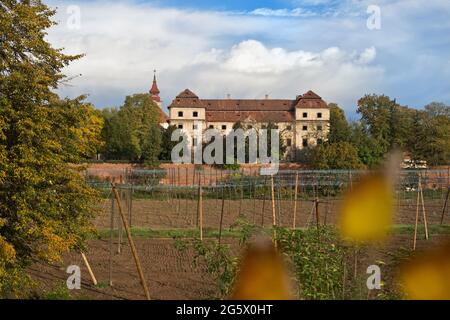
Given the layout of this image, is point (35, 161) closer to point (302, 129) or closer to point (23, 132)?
point (23, 132)

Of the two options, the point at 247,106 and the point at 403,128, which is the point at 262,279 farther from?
the point at 247,106

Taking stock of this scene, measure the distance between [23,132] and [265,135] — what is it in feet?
148

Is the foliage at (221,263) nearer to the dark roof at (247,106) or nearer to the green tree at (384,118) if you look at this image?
the green tree at (384,118)

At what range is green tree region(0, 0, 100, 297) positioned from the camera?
248 inches

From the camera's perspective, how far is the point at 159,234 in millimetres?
15422

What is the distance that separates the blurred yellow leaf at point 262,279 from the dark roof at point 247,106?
6140 centimetres

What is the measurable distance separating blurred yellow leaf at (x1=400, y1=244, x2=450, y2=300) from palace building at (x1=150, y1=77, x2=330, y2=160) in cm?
5414

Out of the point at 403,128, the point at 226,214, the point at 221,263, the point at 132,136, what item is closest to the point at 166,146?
the point at 132,136

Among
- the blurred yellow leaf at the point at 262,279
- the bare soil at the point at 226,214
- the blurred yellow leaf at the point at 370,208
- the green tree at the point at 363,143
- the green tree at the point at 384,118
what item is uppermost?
the green tree at the point at 384,118

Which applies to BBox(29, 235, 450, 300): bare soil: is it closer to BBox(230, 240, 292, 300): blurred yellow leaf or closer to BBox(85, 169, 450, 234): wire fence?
BBox(85, 169, 450, 234): wire fence

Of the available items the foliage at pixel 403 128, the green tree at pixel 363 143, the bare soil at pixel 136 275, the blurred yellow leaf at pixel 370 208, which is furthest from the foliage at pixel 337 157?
the blurred yellow leaf at pixel 370 208

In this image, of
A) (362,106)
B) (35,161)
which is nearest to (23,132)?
(35,161)

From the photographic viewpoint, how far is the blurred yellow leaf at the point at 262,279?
1733 millimetres
